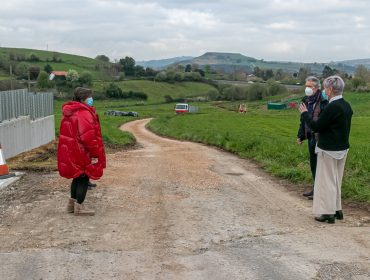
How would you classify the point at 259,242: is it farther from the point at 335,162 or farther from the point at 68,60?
the point at 68,60

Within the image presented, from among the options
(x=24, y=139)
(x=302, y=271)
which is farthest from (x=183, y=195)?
(x=24, y=139)

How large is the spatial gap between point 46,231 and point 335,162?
159 inches

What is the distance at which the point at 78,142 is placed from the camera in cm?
704

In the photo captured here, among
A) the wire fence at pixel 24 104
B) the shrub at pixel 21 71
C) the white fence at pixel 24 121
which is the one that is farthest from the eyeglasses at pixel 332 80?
the shrub at pixel 21 71

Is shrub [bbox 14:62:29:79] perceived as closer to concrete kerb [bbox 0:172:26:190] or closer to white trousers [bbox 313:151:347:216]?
concrete kerb [bbox 0:172:26:190]

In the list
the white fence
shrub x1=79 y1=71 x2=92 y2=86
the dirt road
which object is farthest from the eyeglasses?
shrub x1=79 y1=71 x2=92 y2=86

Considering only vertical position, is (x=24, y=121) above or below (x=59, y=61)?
below

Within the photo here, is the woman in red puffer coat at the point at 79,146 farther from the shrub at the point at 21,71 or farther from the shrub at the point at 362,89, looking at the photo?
the shrub at the point at 362,89

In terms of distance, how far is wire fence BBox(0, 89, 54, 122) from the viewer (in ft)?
43.3

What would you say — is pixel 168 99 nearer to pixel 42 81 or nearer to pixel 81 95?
pixel 42 81

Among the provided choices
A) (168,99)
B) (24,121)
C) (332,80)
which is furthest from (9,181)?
(168,99)

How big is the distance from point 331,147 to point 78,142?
3.54 metres

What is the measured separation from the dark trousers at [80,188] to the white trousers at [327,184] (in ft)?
10.8

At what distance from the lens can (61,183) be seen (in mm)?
9602
